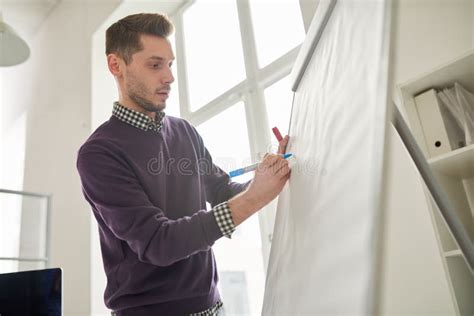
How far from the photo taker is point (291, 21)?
1.95 metres

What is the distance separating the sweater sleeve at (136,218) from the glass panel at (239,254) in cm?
94

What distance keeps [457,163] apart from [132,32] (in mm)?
934

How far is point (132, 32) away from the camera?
116 centimetres

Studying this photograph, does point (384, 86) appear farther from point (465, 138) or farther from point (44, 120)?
point (44, 120)

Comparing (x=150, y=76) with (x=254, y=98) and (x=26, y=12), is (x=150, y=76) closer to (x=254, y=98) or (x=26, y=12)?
(x=254, y=98)

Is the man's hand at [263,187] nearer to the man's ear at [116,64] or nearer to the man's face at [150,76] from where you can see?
the man's face at [150,76]

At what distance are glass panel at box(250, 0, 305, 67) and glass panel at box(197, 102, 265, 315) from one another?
0.31 m

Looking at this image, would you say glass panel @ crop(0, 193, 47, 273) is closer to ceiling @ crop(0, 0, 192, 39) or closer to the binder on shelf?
ceiling @ crop(0, 0, 192, 39)

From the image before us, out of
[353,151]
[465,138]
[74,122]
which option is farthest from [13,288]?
[74,122]

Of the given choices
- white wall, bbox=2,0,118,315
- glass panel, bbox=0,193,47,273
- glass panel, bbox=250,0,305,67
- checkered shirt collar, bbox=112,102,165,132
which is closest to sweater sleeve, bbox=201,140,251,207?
checkered shirt collar, bbox=112,102,165,132

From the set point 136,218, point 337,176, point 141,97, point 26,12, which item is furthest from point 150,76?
point 26,12

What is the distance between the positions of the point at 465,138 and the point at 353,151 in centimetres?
→ 73

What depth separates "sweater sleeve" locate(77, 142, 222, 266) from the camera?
32.7 inches

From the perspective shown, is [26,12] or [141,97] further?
[26,12]
